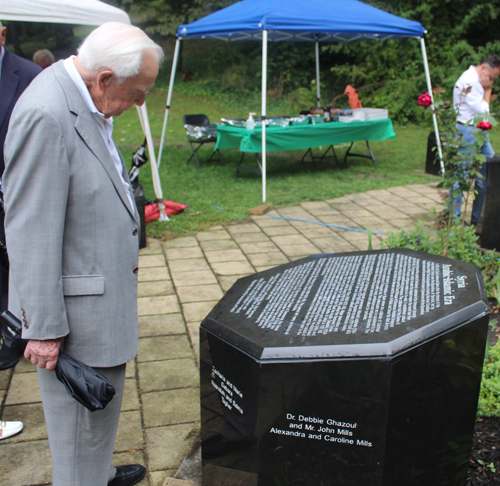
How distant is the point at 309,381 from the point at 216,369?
0.38 meters

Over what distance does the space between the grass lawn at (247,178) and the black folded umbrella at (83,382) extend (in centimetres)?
378

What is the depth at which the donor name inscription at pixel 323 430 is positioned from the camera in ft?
5.07

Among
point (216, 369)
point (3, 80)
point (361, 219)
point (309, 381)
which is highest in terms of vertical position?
point (3, 80)

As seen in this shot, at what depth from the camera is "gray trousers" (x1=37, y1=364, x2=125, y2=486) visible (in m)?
1.64

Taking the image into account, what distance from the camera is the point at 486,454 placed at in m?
2.10

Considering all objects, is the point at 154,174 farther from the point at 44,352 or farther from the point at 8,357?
the point at 44,352

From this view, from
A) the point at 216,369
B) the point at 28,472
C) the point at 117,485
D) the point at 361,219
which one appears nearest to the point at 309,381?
the point at 216,369

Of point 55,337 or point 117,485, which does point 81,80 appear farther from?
point 117,485

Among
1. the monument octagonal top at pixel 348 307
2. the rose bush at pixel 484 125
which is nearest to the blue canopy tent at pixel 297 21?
the rose bush at pixel 484 125

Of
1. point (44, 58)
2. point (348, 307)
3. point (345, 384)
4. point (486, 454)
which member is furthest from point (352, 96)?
point (345, 384)

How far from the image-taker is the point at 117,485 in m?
2.08

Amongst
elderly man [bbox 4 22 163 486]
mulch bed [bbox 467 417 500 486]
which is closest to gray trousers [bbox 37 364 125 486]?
elderly man [bbox 4 22 163 486]

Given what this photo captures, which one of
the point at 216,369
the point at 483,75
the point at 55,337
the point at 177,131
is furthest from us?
the point at 177,131

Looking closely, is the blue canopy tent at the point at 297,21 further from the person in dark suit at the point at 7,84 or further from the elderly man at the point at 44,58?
the person in dark suit at the point at 7,84
